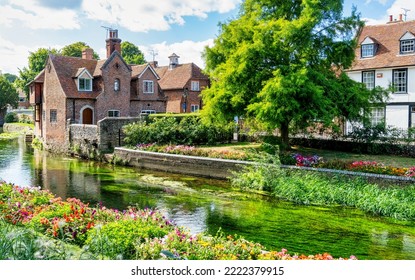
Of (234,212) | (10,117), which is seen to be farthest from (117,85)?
(10,117)

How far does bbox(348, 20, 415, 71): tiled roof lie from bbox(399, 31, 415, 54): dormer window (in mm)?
306

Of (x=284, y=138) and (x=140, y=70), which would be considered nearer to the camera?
(x=284, y=138)

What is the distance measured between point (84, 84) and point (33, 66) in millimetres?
25453

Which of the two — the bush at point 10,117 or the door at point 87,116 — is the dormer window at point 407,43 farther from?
the bush at point 10,117

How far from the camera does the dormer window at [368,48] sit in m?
29.9

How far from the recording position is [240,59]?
18.7 m

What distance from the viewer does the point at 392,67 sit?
28.2m

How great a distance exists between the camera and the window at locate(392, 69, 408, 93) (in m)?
27.9

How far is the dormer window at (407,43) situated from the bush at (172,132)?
12301 mm

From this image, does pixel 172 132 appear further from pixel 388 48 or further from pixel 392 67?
pixel 388 48

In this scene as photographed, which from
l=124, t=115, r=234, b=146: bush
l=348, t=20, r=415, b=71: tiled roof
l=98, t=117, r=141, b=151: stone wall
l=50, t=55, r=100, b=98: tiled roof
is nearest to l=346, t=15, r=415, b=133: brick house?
l=348, t=20, r=415, b=71: tiled roof

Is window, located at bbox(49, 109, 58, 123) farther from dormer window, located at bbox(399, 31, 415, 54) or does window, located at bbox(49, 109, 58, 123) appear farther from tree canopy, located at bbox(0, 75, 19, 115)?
tree canopy, located at bbox(0, 75, 19, 115)


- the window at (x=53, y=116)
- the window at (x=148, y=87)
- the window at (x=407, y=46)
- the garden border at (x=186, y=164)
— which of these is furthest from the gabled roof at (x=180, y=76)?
the window at (x=407, y=46)
